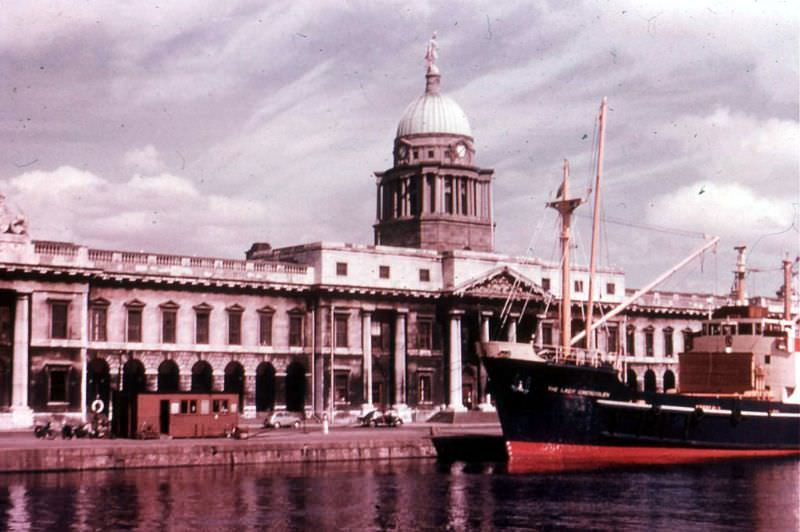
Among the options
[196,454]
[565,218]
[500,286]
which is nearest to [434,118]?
[500,286]

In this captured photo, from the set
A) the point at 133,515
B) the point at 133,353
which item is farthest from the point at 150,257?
the point at 133,515

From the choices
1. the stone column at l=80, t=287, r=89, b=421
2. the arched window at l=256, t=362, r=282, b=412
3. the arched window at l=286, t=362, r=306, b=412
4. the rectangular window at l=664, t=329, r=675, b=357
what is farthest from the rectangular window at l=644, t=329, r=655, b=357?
the stone column at l=80, t=287, r=89, b=421

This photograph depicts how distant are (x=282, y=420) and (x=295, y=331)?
10.7 m

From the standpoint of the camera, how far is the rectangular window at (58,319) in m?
81.3

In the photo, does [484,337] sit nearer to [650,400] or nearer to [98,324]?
[98,324]

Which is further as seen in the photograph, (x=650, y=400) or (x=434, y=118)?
(x=434, y=118)

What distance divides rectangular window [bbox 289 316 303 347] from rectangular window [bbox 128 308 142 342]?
1188 cm

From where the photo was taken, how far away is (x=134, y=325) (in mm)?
86062

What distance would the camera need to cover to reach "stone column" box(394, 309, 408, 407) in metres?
97.4

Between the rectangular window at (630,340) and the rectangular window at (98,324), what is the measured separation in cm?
4789

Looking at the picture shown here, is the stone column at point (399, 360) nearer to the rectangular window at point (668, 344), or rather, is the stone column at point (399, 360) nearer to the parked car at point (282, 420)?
the parked car at point (282, 420)

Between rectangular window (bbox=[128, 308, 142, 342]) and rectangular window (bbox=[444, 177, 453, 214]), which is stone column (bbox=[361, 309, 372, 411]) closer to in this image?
rectangular window (bbox=[128, 308, 142, 342])

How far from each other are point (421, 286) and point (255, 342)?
1471 cm

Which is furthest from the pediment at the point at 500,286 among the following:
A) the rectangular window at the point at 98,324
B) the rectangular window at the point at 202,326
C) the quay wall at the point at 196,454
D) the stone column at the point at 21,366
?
the quay wall at the point at 196,454
